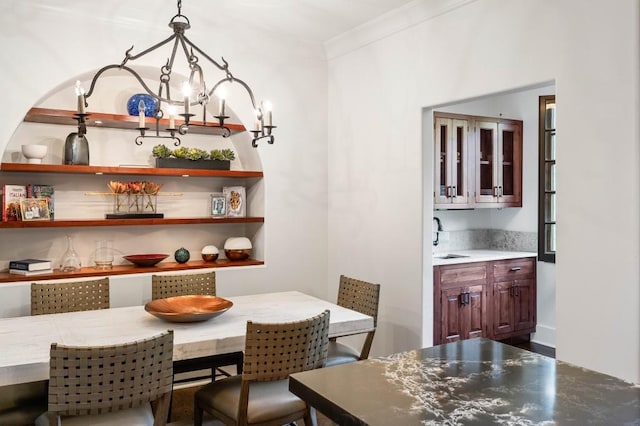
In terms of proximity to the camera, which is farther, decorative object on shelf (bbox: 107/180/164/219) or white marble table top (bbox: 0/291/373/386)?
decorative object on shelf (bbox: 107/180/164/219)

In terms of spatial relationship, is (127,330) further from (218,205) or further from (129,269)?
(218,205)

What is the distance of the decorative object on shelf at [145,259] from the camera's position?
4145 mm

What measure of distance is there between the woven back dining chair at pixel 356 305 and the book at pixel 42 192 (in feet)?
7.06

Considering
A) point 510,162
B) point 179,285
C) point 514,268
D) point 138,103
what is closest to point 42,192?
point 138,103

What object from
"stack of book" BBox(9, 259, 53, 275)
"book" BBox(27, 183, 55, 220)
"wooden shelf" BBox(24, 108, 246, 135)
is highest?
"wooden shelf" BBox(24, 108, 246, 135)

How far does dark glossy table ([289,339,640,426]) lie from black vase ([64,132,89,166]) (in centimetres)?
295

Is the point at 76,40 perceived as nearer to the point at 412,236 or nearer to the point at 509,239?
the point at 412,236

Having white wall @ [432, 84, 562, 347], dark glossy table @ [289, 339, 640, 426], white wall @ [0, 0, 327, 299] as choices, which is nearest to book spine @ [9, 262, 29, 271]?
white wall @ [0, 0, 327, 299]

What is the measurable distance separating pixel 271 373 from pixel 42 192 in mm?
2423

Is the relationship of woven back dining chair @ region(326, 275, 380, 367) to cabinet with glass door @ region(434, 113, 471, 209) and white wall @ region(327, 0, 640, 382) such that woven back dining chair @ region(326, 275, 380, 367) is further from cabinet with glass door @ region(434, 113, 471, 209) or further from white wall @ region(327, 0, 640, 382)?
cabinet with glass door @ region(434, 113, 471, 209)

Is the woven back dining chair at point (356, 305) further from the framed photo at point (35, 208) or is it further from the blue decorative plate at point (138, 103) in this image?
the framed photo at point (35, 208)

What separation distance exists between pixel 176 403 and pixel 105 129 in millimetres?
2128

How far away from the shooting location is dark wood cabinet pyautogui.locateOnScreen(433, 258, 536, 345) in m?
4.58

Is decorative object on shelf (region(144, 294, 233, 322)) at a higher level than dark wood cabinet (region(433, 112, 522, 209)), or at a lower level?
lower
